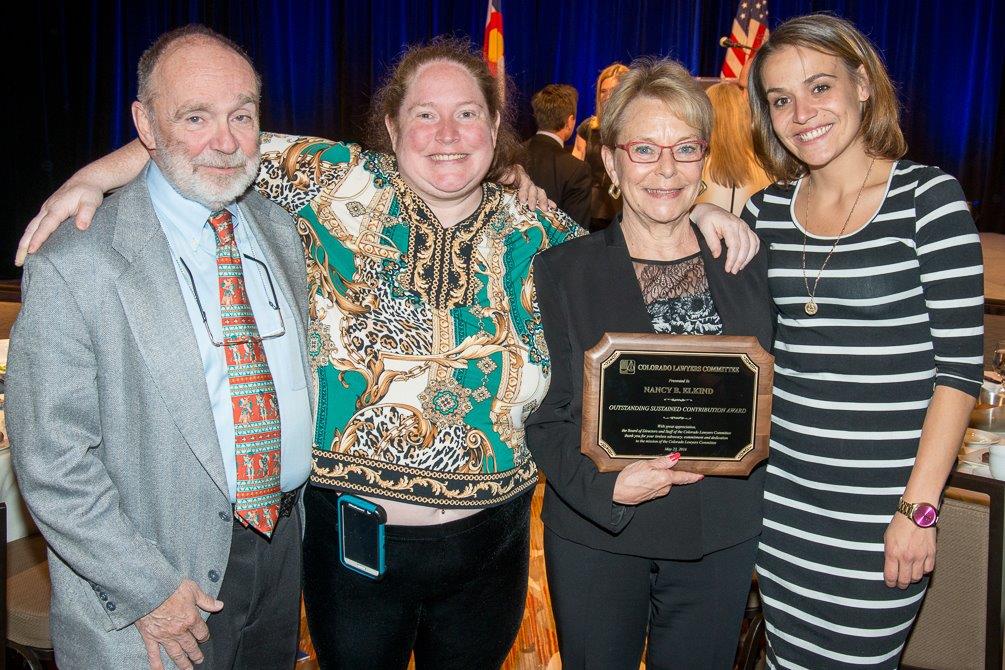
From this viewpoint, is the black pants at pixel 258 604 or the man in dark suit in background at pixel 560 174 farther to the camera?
the man in dark suit in background at pixel 560 174

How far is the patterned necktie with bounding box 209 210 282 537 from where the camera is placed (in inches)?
78.5

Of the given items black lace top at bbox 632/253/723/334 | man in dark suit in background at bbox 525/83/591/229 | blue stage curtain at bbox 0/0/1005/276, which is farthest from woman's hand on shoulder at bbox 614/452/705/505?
blue stage curtain at bbox 0/0/1005/276

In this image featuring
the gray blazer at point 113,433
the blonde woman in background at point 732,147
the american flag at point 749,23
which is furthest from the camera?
the american flag at point 749,23

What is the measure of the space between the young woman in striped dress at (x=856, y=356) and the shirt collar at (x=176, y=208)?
1431 millimetres

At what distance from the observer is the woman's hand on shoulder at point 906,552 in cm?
207

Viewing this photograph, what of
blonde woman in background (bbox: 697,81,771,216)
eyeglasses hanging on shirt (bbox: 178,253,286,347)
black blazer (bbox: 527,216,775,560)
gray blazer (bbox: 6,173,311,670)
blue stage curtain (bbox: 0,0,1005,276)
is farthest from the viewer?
blue stage curtain (bbox: 0,0,1005,276)

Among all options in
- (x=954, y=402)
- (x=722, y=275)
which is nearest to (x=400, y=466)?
(x=722, y=275)

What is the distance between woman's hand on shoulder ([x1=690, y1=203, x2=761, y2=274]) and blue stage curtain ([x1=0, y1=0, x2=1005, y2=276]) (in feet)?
28.8

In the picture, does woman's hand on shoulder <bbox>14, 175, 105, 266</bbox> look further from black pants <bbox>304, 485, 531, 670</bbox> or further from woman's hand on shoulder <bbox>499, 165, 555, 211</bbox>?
woman's hand on shoulder <bbox>499, 165, 555, 211</bbox>

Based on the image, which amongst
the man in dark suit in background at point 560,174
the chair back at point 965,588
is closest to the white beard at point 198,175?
the chair back at point 965,588

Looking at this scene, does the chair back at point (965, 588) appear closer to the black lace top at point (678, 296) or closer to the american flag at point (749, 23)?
the black lace top at point (678, 296)

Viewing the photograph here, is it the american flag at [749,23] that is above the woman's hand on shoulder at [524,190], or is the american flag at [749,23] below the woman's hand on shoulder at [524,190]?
above

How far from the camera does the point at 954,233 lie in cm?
202

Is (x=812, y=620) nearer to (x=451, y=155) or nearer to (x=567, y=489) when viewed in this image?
(x=567, y=489)
